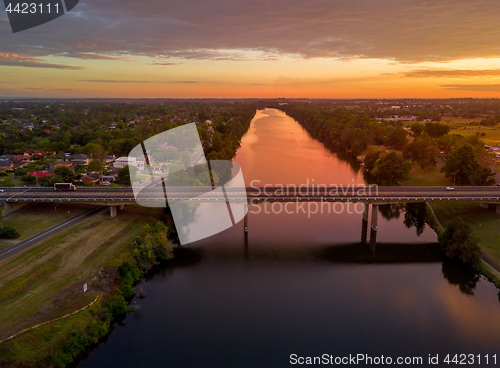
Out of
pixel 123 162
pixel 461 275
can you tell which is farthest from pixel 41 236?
pixel 461 275

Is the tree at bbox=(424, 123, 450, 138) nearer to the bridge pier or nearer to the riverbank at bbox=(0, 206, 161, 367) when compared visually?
the riverbank at bbox=(0, 206, 161, 367)

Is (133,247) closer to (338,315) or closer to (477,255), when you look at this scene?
(338,315)

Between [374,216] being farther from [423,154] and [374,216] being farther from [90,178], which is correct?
[90,178]

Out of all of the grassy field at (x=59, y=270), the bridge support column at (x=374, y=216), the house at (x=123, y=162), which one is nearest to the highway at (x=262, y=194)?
the bridge support column at (x=374, y=216)

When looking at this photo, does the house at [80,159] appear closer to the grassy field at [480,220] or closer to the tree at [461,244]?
the grassy field at [480,220]

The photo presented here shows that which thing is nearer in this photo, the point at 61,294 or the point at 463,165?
the point at 61,294

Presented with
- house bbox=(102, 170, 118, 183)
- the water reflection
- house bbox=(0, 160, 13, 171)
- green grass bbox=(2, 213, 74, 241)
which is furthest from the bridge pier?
the water reflection

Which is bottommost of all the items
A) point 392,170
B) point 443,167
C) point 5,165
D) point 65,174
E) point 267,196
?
point 392,170
